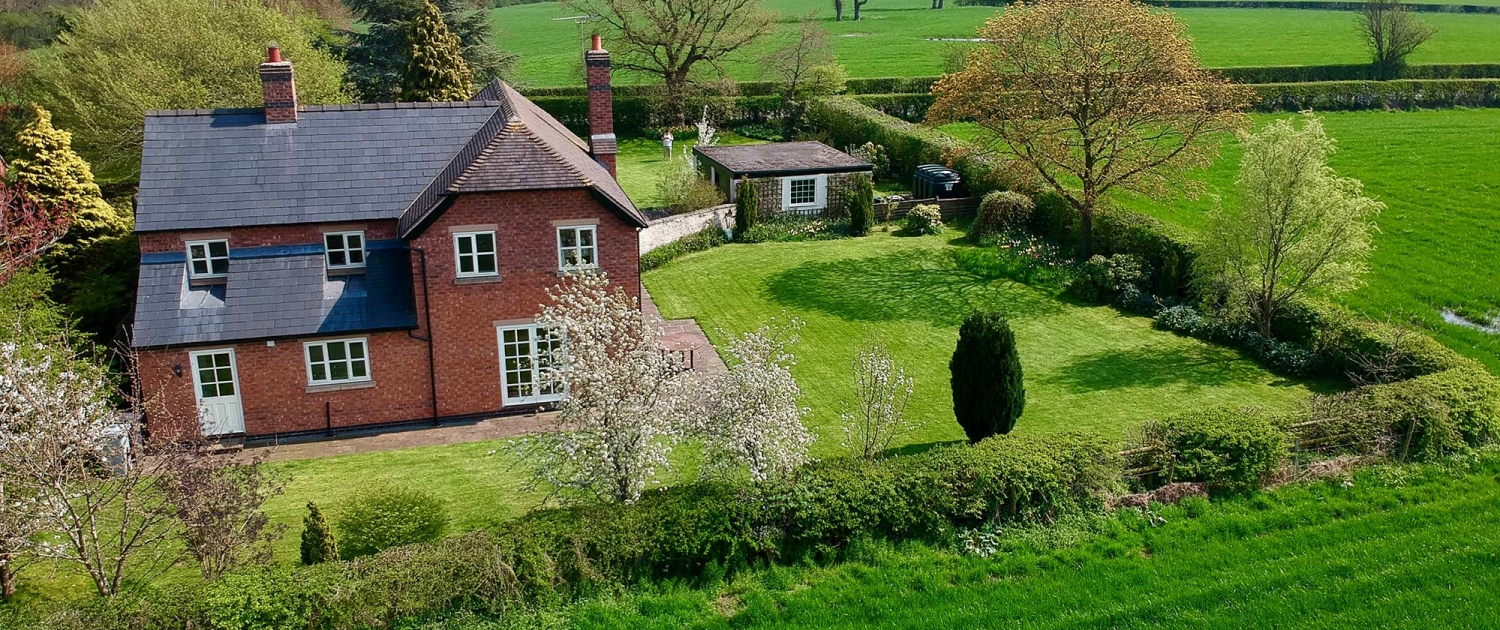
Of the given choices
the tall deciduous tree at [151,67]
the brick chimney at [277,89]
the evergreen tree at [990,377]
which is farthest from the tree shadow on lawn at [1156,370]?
the tall deciduous tree at [151,67]

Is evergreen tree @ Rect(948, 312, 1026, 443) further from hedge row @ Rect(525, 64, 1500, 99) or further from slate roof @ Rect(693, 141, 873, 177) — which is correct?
hedge row @ Rect(525, 64, 1500, 99)

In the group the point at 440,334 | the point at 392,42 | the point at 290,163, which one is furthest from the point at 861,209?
the point at 392,42

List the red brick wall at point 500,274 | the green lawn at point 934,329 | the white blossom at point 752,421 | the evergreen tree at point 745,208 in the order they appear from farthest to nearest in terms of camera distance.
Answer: the evergreen tree at point 745,208
the green lawn at point 934,329
the red brick wall at point 500,274
the white blossom at point 752,421

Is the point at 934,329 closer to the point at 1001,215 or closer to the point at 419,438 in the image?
the point at 1001,215

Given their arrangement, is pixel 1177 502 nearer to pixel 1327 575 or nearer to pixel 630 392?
pixel 1327 575

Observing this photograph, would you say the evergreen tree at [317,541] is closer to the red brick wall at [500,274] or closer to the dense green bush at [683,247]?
the red brick wall at [500,274]

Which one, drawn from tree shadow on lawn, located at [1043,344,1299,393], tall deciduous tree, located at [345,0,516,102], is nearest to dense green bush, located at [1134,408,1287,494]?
tree shadow on lawn, located at [1043,344,1299,393]

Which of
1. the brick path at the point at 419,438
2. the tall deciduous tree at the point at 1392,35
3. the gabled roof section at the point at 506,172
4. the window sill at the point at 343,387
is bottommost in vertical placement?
the brick path at the point at 419,438
